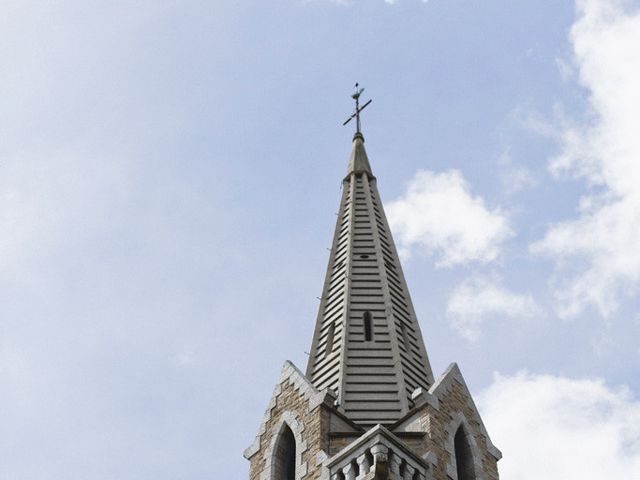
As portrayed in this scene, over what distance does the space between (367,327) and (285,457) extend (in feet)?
15.8

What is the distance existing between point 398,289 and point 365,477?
9.87 metres

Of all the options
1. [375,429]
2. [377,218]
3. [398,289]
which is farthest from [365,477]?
[377,218]

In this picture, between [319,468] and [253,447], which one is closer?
[319,468]

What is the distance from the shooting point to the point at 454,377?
2853 cm

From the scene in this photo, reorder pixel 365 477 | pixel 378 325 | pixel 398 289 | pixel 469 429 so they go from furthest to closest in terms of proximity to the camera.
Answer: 1. pixel 398 289
2. pixel 378 325
3. pixel 469 429
4. pixel 365 477

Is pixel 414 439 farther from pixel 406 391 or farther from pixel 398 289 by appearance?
pixel 398 289

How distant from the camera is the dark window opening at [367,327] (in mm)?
30472

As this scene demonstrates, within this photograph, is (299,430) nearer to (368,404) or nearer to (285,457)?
(285,457)

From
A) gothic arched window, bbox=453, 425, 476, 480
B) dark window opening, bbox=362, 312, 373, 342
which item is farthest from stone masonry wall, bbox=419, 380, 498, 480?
dark window opening, bbox=362, 312, 373, 342

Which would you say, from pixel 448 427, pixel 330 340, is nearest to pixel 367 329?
pixel 330 340

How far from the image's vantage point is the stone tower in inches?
984

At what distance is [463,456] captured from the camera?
27.4 metres

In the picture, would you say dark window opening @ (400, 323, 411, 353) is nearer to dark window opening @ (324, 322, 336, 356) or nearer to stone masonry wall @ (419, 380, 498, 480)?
dark window opening @ (324, 322, 336, 356)

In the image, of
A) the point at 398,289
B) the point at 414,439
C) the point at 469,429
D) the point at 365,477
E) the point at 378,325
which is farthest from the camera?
the point at 398,289
